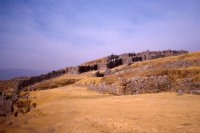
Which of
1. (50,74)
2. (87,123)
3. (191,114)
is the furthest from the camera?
(50,74)

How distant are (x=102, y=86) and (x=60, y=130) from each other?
12.3 m

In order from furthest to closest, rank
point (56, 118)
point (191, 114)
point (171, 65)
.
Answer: point (171, 65) → point (56, 118) → point (191, 114)

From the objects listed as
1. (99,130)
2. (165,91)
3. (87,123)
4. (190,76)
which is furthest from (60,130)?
(190,76)

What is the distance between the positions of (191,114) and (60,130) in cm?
628

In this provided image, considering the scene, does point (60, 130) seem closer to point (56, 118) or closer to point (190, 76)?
point (56, 118)

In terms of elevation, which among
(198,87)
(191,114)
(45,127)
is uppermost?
(198,87)

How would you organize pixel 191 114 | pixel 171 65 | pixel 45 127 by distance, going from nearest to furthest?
pixel 191 114, pixel 45 127, pixel 171 65

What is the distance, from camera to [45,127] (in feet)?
37.3

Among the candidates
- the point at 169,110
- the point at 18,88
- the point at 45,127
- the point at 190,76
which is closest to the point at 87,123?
the point at 45,127

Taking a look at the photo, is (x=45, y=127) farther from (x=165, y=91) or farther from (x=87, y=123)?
(x=165, y=91)

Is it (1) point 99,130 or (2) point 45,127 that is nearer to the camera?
(1) point 99,130

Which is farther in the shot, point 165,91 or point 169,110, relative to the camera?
point 165,91

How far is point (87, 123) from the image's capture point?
10070mm

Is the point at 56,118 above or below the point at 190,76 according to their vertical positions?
below
